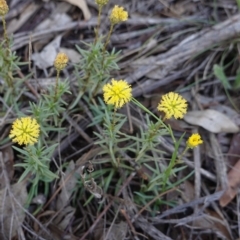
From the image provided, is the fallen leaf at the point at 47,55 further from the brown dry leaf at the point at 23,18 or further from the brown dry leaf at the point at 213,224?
the brown dry leaf at the point at 213,224

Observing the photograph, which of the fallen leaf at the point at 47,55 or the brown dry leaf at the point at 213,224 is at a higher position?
the fallen leaf at the point at 47,55

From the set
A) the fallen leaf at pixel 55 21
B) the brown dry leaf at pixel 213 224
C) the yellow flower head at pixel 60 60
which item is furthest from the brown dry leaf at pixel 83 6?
the brown dry leaf at pixel 213 224

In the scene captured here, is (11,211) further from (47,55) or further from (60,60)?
(47,55)

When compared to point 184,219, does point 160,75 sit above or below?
above

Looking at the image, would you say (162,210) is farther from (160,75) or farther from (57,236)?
(160,75)

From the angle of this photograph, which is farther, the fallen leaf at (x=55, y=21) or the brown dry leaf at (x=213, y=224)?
the fallen leaf at (x=55, y=21)

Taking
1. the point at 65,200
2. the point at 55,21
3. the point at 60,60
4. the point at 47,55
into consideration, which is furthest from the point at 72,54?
the point at 65,200

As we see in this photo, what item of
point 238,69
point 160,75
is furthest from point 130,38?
point 238,69

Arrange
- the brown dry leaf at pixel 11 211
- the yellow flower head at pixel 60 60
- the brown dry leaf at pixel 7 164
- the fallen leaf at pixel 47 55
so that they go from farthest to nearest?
1. the fallen leaf at pixel 47 55
2. the brown dry leaf at pixel 7 164
3. the brown dry leaf at pixel 11 211
4. the yellow flower head at pixel 60 60
